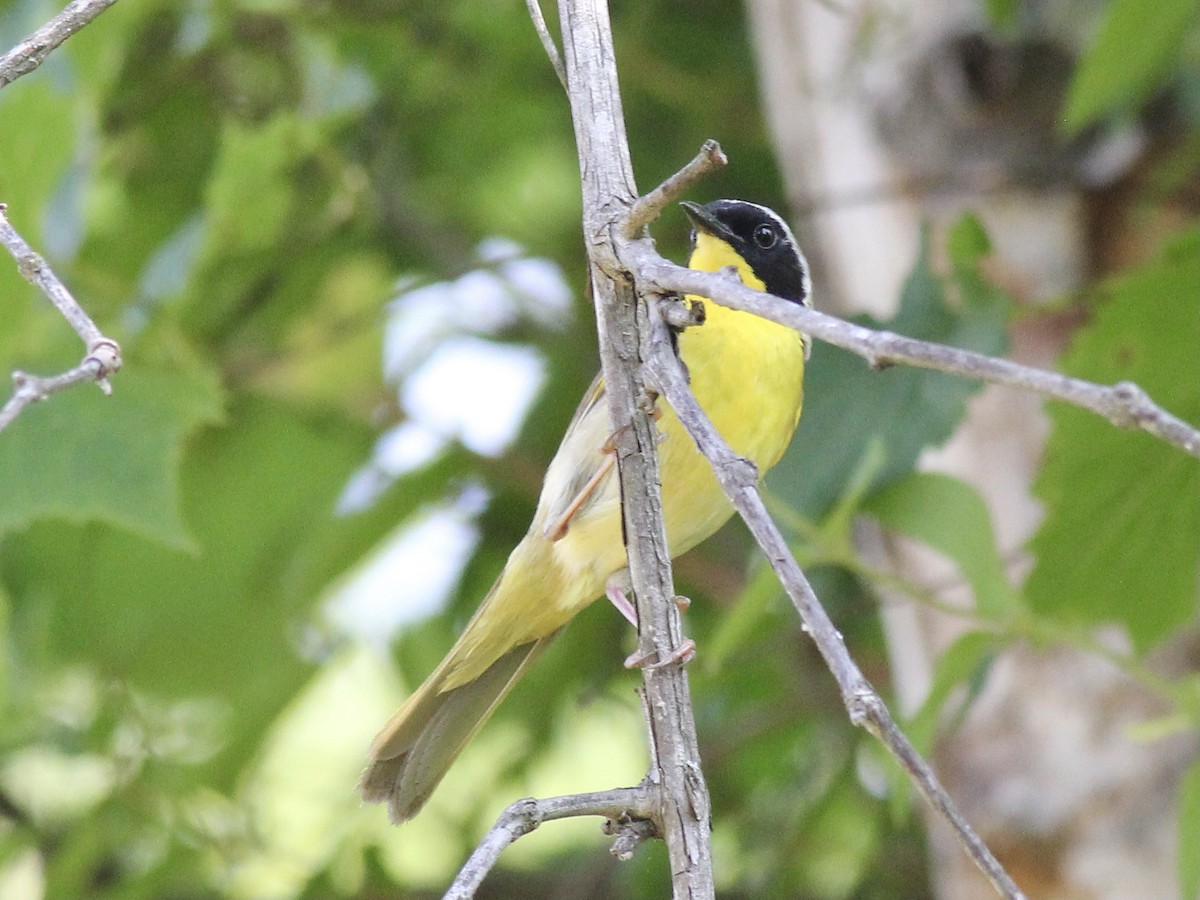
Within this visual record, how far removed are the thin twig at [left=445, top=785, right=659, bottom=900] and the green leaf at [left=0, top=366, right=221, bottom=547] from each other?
161cm

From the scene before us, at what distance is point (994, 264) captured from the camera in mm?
3986

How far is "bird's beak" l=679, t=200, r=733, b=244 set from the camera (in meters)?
3.09

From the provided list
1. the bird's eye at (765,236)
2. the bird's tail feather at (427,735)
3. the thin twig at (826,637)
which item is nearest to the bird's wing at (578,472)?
the bird's tail feather at (427,735)

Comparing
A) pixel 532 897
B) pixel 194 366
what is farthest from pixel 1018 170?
pixel 532 897

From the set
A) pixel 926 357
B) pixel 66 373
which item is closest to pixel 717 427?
pixel 66 373

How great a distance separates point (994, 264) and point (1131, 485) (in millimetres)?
915

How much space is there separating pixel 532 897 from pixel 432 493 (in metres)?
1.45

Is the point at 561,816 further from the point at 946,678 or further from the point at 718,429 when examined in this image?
the point at 718,429

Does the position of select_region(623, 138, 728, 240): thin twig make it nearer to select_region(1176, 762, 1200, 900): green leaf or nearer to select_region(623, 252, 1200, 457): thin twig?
select_region(623, 252, 1200, 457): thin twig

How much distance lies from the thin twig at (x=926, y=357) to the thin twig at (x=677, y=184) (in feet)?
0.16

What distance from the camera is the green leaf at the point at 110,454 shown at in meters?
3.23

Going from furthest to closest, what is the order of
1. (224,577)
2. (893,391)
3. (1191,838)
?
(224,577), (893,391), (1191,838)

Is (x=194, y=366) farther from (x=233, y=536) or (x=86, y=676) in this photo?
(x=86, y=676)

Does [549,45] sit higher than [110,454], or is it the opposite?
[110,454]
